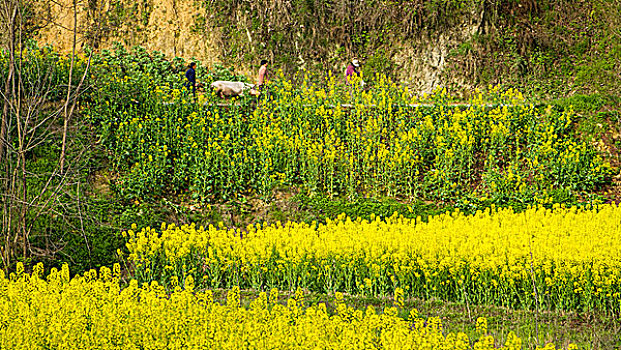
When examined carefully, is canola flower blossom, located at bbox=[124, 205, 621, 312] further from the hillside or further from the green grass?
the hillside

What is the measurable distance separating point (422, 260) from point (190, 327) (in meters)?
3.47

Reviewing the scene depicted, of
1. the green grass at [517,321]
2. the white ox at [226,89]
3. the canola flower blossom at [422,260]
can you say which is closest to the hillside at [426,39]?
the white ox at [226,89]

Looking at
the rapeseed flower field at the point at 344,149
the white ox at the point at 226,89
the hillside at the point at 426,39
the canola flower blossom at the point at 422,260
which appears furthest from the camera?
the hillside at the point at 426,39

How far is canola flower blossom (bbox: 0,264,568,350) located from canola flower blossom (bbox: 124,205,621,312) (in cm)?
242

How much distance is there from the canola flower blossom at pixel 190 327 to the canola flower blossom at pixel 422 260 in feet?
7.95

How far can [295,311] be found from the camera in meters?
6.23

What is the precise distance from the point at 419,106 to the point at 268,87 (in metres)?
3.14

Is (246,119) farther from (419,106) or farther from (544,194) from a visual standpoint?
(544,194)

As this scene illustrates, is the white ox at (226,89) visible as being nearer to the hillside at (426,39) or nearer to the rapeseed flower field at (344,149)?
the rapeseed flower field at (344,149)

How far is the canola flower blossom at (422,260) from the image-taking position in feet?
27.7

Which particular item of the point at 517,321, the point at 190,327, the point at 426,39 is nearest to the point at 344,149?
the point at 426,39

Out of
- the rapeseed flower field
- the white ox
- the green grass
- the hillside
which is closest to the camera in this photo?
the green grass

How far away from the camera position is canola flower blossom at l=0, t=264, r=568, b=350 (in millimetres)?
5664

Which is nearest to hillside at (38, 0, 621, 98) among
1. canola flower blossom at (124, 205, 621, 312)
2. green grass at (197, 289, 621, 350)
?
canola flower blossom at (124, 205, 621, 312)
